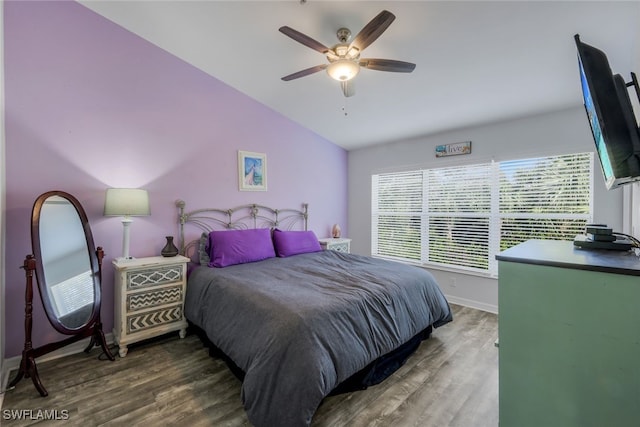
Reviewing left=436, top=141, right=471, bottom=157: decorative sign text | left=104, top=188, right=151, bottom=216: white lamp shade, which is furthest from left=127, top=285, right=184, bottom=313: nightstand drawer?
left=436, top=141, right=471, bottom=157: decorative sign text

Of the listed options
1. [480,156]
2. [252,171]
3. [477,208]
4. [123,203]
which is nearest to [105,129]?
[123,203]

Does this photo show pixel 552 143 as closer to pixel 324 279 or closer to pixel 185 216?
pixel 324 279

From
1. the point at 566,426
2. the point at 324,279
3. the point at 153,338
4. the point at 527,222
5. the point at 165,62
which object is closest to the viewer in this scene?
the point at 566,426

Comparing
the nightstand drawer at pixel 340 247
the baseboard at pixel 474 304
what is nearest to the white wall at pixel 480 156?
the baseboard at pixel 474 304

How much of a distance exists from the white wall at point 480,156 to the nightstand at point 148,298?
3.18 metres

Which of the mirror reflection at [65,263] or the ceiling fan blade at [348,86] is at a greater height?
the ceiling fan blade at [348,86]

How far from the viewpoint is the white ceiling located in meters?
1.94

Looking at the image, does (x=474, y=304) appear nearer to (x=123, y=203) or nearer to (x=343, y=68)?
(x=343, y=68)

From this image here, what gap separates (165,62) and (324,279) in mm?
2919

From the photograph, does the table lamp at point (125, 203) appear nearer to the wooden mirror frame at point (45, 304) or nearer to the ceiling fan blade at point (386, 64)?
the wooden mirror frame at point (45, 304)

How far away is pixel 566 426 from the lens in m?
1.09

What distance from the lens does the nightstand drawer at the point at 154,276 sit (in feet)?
8.07

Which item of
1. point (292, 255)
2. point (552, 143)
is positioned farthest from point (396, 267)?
point (552, 143)
